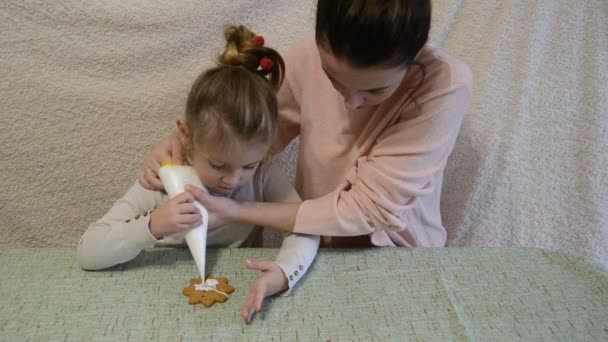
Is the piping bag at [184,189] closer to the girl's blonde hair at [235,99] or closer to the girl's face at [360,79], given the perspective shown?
the girl's blonde hair at [235,99]

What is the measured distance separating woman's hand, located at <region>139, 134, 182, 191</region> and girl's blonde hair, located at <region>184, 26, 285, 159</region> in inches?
2.7

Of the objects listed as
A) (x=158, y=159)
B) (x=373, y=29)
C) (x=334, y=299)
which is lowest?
(x=334, y=299)

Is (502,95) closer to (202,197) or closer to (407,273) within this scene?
(407,273)

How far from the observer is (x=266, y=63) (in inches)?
30.8

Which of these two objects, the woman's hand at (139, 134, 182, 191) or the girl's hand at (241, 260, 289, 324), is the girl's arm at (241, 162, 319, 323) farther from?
the woman's hand at (139, 134, 182, 191)

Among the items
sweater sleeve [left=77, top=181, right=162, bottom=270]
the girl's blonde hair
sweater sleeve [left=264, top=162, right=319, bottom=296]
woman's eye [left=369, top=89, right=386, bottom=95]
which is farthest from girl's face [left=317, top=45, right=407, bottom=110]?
sweater sleeve [left=77, top=181, right=162, bottom=270]

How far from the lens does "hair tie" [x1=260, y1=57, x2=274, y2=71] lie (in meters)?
0.78

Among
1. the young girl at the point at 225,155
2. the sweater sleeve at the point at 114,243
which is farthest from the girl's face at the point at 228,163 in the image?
the sweater sleeve at the point at 114,243

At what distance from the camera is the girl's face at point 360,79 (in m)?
0.66

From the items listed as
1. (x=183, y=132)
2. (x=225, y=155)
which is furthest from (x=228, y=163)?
(x=183, y=132)

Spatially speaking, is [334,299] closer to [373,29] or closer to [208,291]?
[208,291]

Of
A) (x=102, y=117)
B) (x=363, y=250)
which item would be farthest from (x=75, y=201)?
(x=363, y=250)

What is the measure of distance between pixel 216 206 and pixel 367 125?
29 cm

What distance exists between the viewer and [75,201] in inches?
43.3
